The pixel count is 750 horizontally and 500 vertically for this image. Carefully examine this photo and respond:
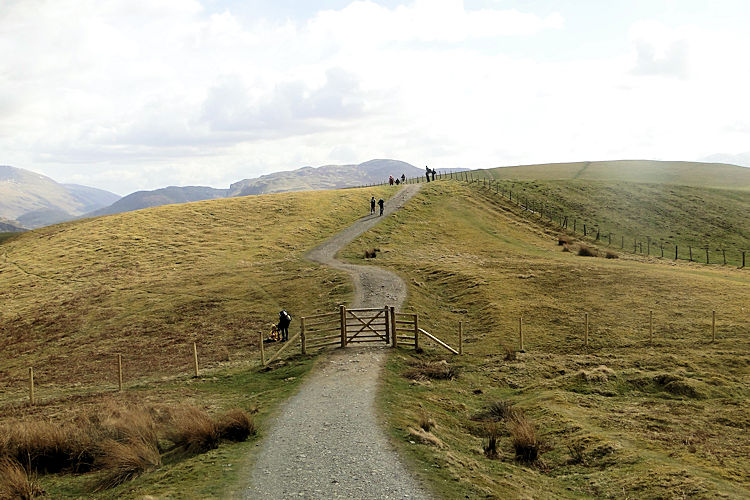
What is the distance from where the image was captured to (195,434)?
1548cm

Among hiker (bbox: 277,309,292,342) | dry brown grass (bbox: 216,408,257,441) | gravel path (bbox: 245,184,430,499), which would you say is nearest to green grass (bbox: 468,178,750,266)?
hiker (bbox: 277,309,292,342)

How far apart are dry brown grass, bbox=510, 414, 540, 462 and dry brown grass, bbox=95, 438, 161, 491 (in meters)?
10.9

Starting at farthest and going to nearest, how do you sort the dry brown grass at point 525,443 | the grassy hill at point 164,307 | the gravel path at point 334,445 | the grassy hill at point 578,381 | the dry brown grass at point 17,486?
1. the grassy hill at point 164,307
2. the dry brown grass at point 525,443
3. the grassy hill at point 578,381
4. the dry brown grass at point 17,486
5. the gravel path at point 334,445

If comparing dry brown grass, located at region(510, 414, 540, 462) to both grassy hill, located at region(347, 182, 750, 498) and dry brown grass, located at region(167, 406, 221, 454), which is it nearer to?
grassy hill, located at region(347, 182, 750, 498)

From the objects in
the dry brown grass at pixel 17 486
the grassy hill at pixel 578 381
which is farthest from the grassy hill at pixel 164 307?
the grassy hill at pixel 578 381

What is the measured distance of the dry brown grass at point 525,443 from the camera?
53.4ft

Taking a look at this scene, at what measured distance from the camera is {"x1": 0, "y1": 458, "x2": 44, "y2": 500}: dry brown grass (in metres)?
12.5

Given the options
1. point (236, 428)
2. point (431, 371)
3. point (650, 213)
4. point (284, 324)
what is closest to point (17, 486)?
point (236, 428)

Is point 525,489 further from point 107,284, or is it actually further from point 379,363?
point 107,284

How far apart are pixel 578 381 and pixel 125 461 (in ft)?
60.6

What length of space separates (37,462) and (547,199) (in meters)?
77.4

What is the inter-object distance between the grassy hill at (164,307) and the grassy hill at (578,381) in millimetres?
6499

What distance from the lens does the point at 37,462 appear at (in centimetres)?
1498

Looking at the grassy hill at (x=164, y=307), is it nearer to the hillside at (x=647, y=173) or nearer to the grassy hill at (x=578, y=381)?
the grassy hill at (x=578, y=381)
